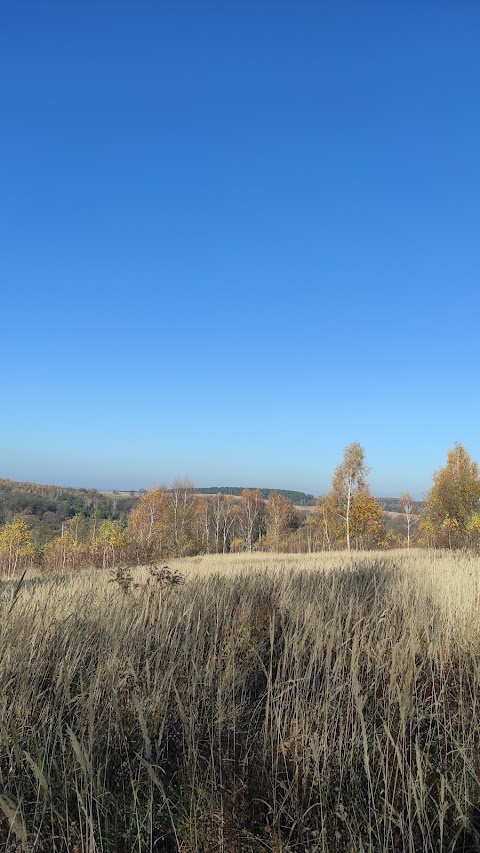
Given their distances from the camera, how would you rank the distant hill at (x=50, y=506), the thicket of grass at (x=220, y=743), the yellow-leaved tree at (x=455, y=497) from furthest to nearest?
the distant hill at (x=50, y=506)
the yellow-leaved tree at (x=455, y=497)
the thicket of grass at (x=220, y=743)

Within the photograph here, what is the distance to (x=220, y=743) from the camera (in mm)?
2107

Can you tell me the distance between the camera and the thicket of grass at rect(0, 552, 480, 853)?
170 centimetres

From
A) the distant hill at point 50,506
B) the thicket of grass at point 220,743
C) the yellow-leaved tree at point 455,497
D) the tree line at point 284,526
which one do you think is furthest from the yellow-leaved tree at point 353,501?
the distant hill at point 50,506

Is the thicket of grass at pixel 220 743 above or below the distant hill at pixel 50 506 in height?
above

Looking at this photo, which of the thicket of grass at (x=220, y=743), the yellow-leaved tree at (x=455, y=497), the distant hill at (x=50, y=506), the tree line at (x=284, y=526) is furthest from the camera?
the distant hill at (x=50, y=506)

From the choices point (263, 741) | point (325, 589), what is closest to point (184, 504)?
point (325, 589)

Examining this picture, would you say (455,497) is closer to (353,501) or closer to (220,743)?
(353,501)

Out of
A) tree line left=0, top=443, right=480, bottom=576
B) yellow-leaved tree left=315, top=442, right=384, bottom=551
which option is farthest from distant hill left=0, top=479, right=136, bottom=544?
yellow-leaved tree left=315, top=442, right=384, bottom=551

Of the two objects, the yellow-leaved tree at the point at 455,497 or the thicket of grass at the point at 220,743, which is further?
the yellow-leaved tree at the point at 455,497

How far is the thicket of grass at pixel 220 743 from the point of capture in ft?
5.58

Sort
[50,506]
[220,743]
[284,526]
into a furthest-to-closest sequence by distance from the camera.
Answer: [50,506] < [284,526] < [220,743]

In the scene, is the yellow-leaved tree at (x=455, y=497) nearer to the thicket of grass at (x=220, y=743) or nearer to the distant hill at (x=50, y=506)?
the thicket of grass at (x=220, y=743)

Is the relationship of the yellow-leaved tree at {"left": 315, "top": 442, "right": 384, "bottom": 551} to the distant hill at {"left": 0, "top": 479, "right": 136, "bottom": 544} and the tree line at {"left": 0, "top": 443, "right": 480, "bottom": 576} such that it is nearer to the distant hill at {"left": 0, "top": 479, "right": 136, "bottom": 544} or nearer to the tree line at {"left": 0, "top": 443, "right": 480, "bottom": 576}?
the tree line at {"left": 0, "top": 443, "right": 480, "bottom": 576}

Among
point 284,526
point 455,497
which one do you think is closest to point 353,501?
point 455,497
